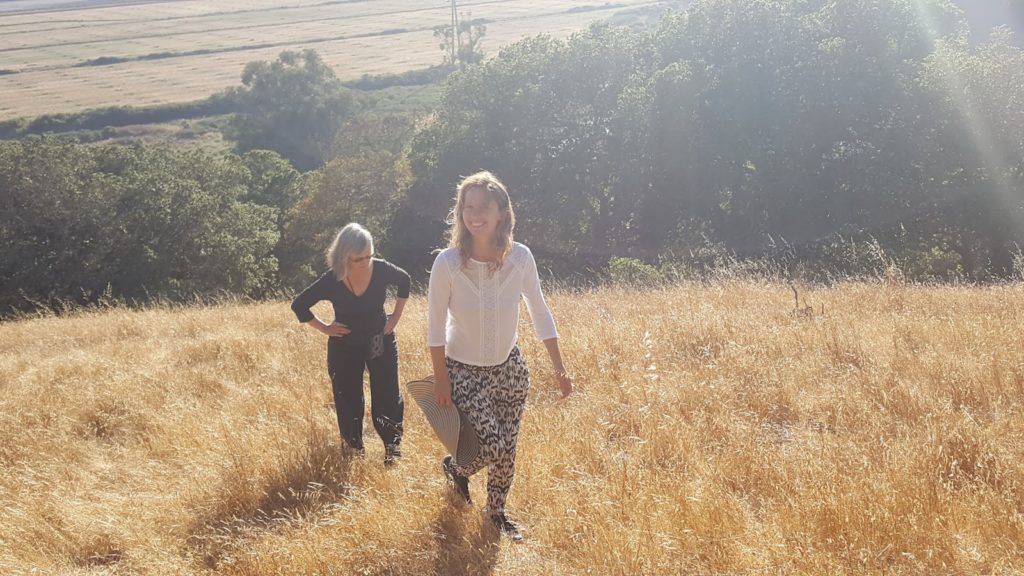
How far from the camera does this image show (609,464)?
392 cm

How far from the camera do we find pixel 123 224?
28.1m

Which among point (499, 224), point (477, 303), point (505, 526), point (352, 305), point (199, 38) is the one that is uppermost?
point (199, 38)

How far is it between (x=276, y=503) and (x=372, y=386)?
90 centimetres

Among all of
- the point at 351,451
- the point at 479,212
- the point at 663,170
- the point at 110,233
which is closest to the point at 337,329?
the point at 351,451

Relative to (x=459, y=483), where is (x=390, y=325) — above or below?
above

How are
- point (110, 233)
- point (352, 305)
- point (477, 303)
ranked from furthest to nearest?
point (110, 233) < point (352, 305) < point (477, 303)

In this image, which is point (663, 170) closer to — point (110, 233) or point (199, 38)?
point (110, 233)

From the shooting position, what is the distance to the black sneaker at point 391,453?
4500 millimetres

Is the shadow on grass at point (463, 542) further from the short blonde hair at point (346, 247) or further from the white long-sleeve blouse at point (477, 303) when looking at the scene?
the short blonde hair at point (346, 247)

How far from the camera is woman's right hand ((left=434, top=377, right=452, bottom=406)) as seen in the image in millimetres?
3469

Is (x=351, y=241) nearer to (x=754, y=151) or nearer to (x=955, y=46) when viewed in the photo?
(x=754, y=151)

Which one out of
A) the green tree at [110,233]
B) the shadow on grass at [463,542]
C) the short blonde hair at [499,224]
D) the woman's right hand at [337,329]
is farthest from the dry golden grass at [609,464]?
the green tree at [110,233]

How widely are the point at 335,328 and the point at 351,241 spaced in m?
0.51

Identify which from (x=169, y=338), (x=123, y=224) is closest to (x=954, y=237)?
(x=169, y=338)
